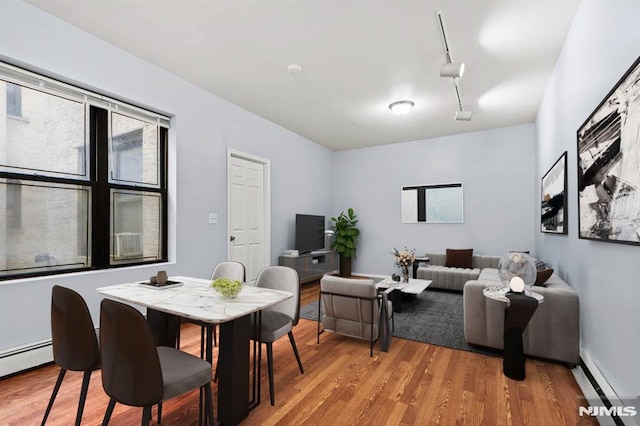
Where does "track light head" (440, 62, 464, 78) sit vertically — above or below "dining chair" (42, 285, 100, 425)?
above

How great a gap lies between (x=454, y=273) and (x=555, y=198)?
226cm

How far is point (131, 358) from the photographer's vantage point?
1.27 m

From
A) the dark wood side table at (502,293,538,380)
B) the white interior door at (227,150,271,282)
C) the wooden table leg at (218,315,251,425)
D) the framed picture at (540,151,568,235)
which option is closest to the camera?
the wooden table leg at (218,315,251,425)

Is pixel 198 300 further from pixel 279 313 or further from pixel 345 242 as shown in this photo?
pixel 345 242

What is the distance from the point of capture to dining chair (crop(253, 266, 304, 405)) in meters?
2.09

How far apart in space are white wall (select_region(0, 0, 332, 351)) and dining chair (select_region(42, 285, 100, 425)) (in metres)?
1.26

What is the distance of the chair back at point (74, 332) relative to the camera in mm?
1553

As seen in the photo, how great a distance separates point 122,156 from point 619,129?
420cm

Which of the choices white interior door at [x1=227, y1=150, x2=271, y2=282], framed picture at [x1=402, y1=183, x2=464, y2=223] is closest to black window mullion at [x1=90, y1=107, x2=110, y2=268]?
white interior door at [x1=227, y1=150, x2=271, y2=282]

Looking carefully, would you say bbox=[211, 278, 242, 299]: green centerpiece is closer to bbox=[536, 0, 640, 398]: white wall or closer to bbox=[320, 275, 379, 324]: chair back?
bbox=[320, 275, 379, 324]: chair back

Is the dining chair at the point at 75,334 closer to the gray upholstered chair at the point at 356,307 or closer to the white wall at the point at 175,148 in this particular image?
the white wall at the point at 175,148

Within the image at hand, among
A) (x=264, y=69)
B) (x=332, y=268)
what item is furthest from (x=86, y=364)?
(x=332, y=268)

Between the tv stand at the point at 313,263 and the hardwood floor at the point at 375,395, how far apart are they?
2539 millimetres

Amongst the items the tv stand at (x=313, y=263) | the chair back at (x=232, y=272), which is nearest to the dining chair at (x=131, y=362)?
the chair back at (x=232, y=272)
